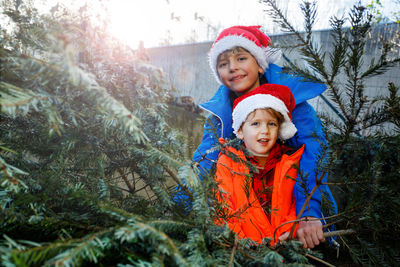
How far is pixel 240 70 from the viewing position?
70.9 inches

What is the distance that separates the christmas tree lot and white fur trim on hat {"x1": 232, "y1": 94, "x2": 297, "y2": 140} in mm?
466

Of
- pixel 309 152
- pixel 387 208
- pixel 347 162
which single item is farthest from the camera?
pixel 347 162

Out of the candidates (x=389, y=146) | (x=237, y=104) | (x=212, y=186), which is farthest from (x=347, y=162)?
(x=212, y=186)

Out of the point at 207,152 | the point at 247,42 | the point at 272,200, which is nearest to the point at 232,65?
the point at 247,42

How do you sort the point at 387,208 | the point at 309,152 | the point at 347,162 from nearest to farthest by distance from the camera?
the point at 387,208, the point at 309,152, the point at 347,162

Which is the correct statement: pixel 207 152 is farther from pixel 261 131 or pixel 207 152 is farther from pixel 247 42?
pixel 247 42

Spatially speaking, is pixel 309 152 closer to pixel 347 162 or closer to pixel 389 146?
pixel 389 146

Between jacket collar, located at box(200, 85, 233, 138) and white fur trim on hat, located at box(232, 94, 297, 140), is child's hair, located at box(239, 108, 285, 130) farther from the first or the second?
jacket collar, located at box(200, 85, 233, 138)

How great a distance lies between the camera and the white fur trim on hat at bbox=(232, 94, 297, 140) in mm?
1372

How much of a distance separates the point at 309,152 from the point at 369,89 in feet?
7.17

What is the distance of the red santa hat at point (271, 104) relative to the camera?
1378 mm

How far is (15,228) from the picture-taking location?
517mm

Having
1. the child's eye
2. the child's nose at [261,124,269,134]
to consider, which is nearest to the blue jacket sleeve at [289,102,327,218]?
the child's nose at [261,124,269,134]

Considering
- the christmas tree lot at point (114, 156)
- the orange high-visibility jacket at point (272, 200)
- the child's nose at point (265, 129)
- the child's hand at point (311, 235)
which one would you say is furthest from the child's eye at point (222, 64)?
the child's hand at point (311, 235)
